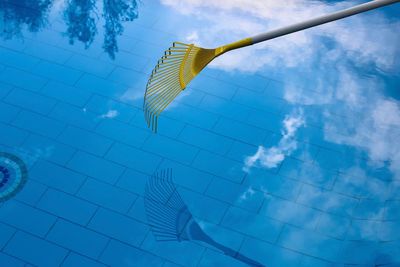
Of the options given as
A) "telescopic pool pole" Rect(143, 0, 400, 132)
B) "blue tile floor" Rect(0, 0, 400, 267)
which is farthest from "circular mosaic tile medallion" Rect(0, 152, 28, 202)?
"telescopic pool pole" Rect(143, 0, 400, 132)

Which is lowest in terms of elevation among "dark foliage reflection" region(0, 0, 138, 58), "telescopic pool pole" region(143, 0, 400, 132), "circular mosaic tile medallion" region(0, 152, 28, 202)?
"circular mosaic tile medallion" region(0, 152, 28, 202)

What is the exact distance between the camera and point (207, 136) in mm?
4922

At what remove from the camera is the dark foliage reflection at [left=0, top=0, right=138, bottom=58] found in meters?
5.79

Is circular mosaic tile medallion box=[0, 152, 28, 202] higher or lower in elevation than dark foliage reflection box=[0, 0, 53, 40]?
lower

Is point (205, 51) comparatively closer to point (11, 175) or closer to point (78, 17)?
point (11, 175)

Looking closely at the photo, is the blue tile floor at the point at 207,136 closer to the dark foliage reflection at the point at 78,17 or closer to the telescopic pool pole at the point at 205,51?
the dark foliage reflection at the point at 78,17

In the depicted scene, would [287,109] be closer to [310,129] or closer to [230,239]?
[310,129]

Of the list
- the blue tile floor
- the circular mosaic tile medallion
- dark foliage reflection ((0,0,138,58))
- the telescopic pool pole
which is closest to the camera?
the telescopic pool pole

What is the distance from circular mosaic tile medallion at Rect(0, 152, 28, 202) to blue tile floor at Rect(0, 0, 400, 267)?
6 cm

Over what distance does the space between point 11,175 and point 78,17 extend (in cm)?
209

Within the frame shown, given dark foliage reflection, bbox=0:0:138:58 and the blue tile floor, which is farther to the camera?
dark foliage reflection, bbox=0:0:138:58

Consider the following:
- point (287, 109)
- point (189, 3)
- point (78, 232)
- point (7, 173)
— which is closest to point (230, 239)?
point (78, 232)

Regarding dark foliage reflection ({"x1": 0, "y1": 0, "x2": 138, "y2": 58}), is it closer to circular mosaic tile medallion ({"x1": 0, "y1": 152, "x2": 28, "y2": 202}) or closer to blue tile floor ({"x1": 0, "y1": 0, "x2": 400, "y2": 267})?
blue tile floor ({"x1": 0, "y1": 0, "x2": 400, "y2": 267})

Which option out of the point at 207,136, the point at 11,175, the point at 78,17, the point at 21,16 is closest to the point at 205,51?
the point at 207,136
